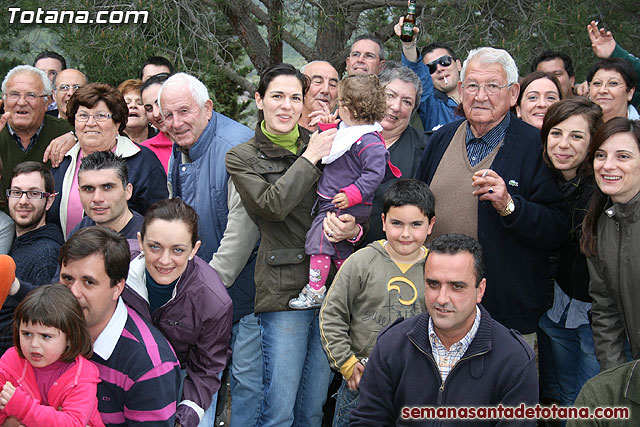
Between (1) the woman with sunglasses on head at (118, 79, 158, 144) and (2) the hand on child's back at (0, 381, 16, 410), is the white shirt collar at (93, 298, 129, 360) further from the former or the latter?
(1) the woman with sunglasses on head at (118, 79, 158, 144)

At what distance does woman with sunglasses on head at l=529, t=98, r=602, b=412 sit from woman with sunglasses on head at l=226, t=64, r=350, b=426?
45.3 inches

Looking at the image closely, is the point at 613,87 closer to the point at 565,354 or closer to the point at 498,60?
the point at 498,60

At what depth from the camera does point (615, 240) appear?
3.12 metres

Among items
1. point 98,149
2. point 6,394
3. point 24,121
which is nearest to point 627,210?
point 6,394

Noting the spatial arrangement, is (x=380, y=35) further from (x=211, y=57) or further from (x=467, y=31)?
(x=211, y=57)

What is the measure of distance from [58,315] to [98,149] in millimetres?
1590

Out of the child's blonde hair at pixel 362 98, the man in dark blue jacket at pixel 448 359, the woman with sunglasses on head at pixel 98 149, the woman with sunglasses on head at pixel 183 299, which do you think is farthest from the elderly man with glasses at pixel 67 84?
the man in dark blue jacket at pixel 448 359

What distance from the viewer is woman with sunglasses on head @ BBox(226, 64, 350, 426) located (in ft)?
11.7

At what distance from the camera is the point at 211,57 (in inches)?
255

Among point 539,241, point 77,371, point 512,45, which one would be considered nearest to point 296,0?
point 512,45

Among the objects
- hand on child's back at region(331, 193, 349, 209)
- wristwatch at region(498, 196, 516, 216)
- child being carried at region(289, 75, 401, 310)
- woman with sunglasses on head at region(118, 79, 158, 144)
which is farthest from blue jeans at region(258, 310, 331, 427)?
woman with sunglasses on head at region(118, 79, 158, 144)

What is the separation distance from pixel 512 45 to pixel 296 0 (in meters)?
2.20

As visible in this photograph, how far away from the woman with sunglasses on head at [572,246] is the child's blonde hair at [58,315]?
242 centimetres

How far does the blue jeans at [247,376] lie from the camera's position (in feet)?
12.3
